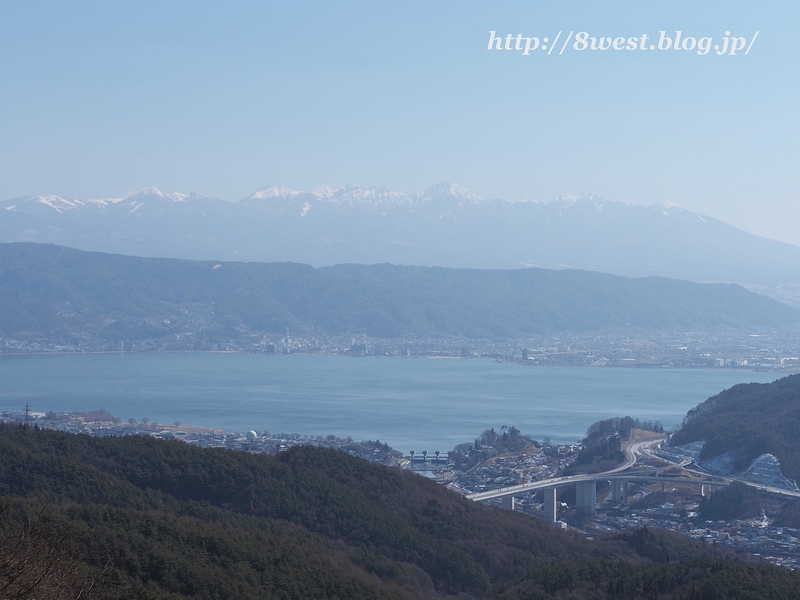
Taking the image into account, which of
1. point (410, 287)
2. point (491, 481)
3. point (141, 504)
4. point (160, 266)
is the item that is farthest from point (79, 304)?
point (141, 504)

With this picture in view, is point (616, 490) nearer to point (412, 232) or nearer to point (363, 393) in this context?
point (363, 393)

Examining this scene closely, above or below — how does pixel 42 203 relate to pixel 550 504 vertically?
above

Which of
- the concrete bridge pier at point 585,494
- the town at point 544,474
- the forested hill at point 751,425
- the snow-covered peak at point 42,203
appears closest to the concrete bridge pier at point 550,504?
the town at point 544,474

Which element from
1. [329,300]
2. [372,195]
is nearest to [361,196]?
[372,195]

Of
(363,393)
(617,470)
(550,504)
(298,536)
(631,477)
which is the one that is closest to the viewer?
(298,536)

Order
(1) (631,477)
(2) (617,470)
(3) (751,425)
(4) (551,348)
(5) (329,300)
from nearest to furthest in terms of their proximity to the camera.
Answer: (1) (631,477) → (2) (617,470) → (3) (751,425) → (4) (551,348) → (5) (329,300)

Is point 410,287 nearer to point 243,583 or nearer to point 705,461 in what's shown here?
point 705,461
